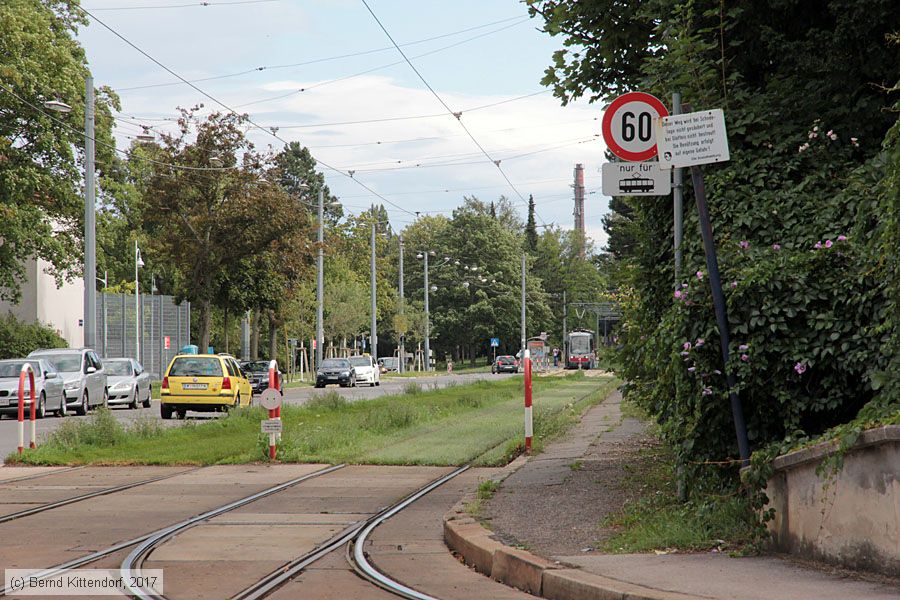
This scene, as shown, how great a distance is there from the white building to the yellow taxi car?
39748 millimetres

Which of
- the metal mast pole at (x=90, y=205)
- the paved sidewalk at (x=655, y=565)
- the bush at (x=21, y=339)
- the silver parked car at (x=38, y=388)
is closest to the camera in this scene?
the paved sidewalk at (x=655, y=565)

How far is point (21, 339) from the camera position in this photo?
174 feet

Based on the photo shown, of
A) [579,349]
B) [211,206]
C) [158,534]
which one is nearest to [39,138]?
[211,206]

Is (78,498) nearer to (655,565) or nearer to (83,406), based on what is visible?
(655,565)

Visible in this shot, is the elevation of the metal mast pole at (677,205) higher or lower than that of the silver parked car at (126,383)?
higher

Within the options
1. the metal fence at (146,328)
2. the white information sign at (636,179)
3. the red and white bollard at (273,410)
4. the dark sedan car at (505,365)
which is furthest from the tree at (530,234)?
the white information sign at (636,179)

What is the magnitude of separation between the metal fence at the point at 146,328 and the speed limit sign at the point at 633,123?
138 feet

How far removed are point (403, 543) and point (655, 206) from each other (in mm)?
4028

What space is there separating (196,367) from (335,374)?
26894mm

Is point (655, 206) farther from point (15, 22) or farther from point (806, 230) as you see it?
point (15, 22)

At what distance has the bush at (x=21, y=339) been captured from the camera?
170ft

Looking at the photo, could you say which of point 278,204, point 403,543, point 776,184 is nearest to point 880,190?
point 776,184

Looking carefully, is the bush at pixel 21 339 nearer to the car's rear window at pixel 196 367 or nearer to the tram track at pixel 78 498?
the car's rear window at pixel 196 367

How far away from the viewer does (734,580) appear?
691cm
